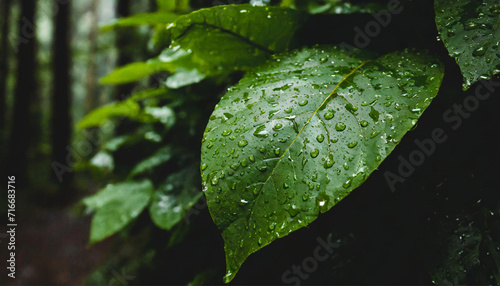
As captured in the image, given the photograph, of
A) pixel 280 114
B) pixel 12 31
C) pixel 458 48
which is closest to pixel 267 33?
pixel 280 114

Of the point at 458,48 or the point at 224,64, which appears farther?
the point at 224,64

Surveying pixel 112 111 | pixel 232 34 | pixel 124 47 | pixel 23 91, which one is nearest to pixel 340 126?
pixel 232 34

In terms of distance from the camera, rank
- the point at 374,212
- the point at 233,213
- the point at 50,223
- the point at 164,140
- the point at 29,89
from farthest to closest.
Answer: the point at 29,89 → the point at 50,223 → the point at 164,140 → the point at 374,212 → the point at 233,213

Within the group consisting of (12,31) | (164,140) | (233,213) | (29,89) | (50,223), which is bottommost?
(50,223)

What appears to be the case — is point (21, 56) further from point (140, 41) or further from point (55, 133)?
point (140, 41)

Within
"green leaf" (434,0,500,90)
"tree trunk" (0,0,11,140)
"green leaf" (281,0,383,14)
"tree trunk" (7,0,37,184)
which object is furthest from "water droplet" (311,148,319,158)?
"tree trunk" (0,0,11,140)

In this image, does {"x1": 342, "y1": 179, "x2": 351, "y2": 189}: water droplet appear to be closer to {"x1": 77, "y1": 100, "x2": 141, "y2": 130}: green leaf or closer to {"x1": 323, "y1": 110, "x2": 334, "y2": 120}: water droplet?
{"x1": 323, "y1": 110, "x2": 334, "y2": 120}: water droplet

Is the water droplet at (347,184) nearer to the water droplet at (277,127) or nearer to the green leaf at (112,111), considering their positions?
the water droplet at (277,127)

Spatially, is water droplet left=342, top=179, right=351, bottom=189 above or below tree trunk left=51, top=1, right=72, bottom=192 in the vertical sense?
above
